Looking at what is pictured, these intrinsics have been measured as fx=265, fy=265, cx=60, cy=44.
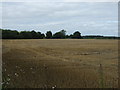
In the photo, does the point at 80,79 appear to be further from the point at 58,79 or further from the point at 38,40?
the point at 38,40

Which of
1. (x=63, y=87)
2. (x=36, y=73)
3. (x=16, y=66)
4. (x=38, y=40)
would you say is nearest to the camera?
(x=63, y=87)

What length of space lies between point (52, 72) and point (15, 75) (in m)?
0.81

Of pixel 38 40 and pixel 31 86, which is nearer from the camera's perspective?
pixel 31 86

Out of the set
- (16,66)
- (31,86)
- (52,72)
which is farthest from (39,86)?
(16,66)

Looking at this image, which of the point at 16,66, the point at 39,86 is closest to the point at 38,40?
the point at 16,66

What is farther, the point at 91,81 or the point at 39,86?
the point at 91,81

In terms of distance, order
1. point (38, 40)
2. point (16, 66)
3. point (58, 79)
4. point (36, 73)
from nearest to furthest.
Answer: point (58, 79) → point (36, 73) → point (16, 66) → point (38, 40)

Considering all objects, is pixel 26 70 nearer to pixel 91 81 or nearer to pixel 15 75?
pixel 15 75

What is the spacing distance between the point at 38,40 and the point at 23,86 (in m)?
19.0

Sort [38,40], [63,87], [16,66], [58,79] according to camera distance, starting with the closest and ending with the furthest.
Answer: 1. [63,87]
2. [58,79]
3. [16,66]
4. [38,40]

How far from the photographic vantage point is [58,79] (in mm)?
5219

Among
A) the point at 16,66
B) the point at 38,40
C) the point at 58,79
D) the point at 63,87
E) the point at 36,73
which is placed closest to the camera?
the point at 63,87

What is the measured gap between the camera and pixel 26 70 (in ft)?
19.5

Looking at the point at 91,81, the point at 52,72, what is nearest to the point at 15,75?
the point at 52,72
